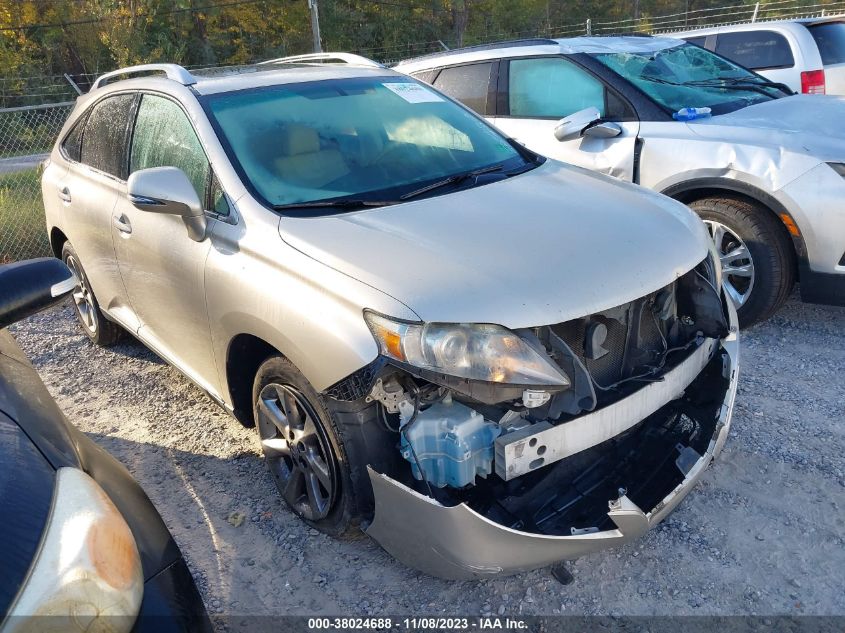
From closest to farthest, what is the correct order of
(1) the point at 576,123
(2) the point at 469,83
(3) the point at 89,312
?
(1) the point at 576,123
(3) the point at 89,312
(2) the point at 469,83

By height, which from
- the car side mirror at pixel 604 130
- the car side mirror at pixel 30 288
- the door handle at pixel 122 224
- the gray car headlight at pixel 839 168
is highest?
the car side mirror at pixel 30 288

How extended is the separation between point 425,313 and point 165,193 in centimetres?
131

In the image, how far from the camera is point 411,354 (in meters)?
2.13

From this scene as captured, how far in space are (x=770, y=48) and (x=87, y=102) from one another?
7583 millimetres

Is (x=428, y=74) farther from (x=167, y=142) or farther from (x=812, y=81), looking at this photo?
(x=812, y=81)

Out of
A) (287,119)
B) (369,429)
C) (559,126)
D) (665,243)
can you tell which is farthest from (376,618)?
(559,126)

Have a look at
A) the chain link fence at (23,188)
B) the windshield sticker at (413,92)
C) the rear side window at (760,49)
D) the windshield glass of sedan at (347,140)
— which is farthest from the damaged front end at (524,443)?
the rear side window at (760,49)

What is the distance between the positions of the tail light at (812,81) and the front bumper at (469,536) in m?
7.20

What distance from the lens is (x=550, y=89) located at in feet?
17.4

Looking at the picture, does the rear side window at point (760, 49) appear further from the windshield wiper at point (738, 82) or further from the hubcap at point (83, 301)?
the hubcap at point (83, 301)

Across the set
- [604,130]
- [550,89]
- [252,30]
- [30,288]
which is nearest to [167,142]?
[30,288]

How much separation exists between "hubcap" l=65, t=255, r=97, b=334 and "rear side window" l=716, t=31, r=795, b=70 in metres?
7.43

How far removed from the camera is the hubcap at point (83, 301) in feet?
→ 15.0

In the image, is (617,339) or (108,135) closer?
(617,339)
